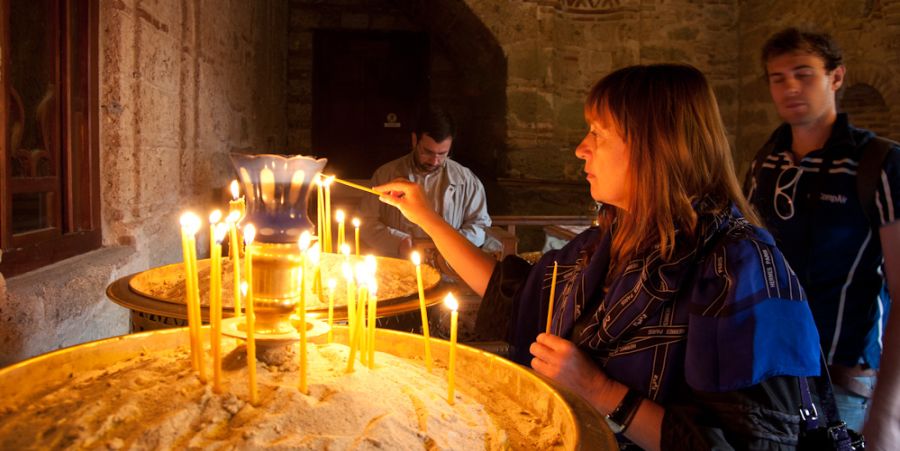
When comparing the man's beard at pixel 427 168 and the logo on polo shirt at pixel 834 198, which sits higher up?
the man's beard at pixel 427 168

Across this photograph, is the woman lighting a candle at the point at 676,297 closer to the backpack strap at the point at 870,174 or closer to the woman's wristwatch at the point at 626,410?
the woman's wristwatch at the point at 626,410

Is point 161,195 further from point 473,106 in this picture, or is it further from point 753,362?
point 473,106

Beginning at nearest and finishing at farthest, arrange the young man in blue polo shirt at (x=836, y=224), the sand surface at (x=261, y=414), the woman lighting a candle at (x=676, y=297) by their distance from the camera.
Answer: the sand surface at (x=261, y=414), the woman lighting a candle at (x=676, y=297), the young man in blue polo shirt at (x=836, y=224)

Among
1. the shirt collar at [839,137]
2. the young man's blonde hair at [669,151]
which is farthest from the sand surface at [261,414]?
the shirt collar at [839,137]

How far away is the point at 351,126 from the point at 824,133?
734 centimetres

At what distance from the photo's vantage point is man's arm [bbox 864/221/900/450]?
1.81m

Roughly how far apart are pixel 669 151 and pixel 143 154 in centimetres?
229

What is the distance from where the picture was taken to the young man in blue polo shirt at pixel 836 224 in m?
1.93

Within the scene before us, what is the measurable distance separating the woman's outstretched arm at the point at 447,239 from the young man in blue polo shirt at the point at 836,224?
1064 mm

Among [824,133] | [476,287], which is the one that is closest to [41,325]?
[476,287]

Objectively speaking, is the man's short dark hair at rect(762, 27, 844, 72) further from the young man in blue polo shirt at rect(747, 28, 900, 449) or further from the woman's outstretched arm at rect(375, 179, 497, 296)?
the woman's outstretched arm at rect(375, 179, 497, 296)

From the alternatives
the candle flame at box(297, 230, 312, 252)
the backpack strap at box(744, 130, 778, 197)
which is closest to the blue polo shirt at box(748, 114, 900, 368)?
the backpack strap at box(744, 130, 778, 197)

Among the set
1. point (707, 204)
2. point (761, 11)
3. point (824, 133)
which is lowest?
point (707, 204)

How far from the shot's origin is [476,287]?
2092 millimetres
